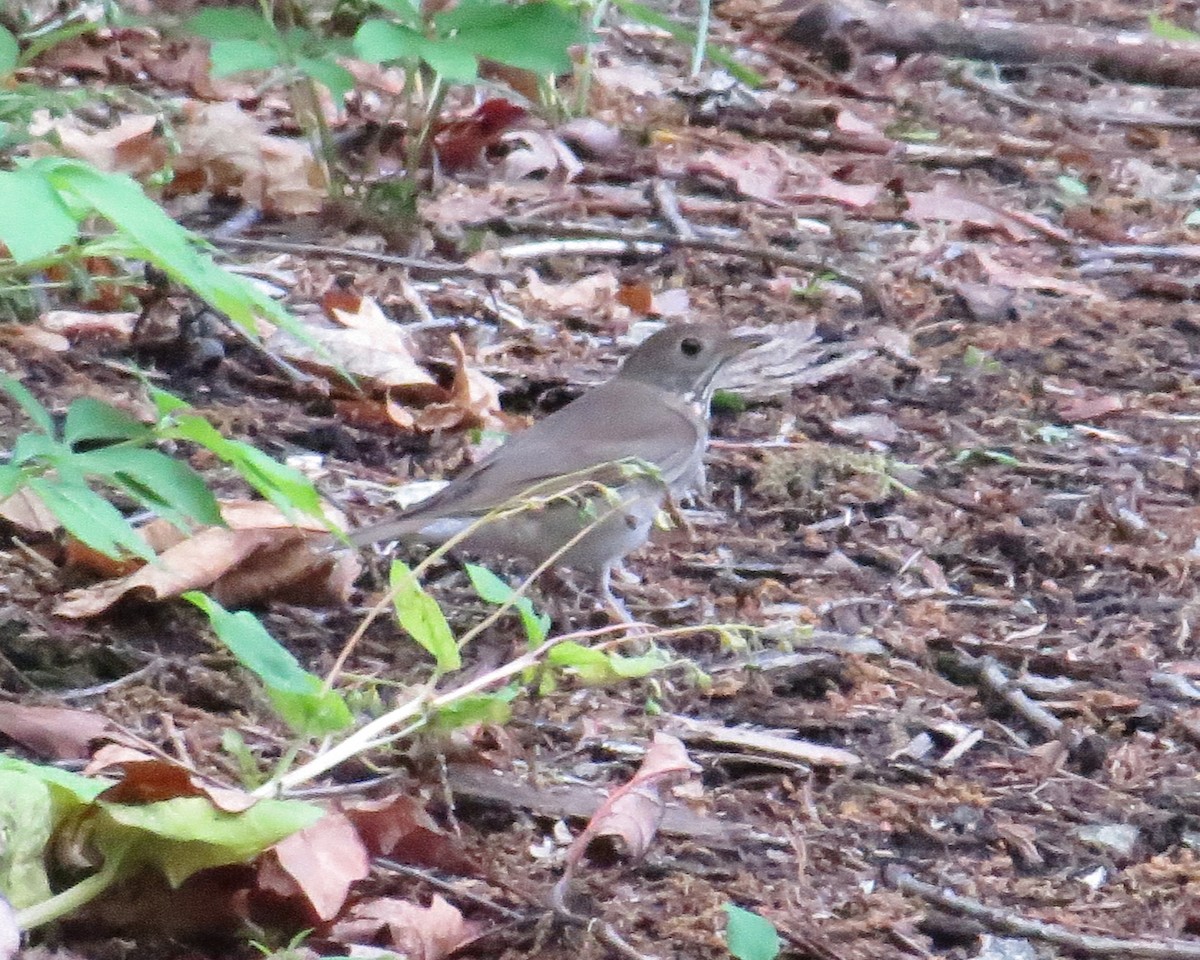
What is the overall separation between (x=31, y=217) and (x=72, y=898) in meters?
0.95

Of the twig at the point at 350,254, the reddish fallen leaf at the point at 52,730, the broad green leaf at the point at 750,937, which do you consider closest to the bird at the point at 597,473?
the twig at the point at 350,254

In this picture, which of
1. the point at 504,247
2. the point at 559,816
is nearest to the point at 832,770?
the point at 559,816

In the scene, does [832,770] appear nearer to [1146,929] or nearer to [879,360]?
[1146,929]

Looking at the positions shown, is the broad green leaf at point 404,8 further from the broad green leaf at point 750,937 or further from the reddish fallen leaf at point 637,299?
the broad green leaf at point 750,937

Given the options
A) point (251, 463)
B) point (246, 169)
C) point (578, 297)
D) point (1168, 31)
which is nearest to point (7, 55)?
point (251, 463)

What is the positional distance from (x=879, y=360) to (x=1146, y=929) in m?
3.37

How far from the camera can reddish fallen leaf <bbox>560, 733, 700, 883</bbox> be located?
11.5ft

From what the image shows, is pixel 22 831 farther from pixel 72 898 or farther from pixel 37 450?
pixel 37 450

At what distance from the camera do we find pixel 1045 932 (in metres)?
3.41

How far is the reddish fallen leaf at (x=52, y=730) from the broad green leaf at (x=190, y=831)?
0.65 metres

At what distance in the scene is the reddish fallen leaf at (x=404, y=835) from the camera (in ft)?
Result: 10.9

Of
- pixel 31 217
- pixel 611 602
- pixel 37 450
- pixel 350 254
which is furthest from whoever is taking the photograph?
pixel 350 254

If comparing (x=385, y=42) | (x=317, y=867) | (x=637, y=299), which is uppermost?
(x=385, y=42)

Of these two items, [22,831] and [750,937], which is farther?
[750,937]
